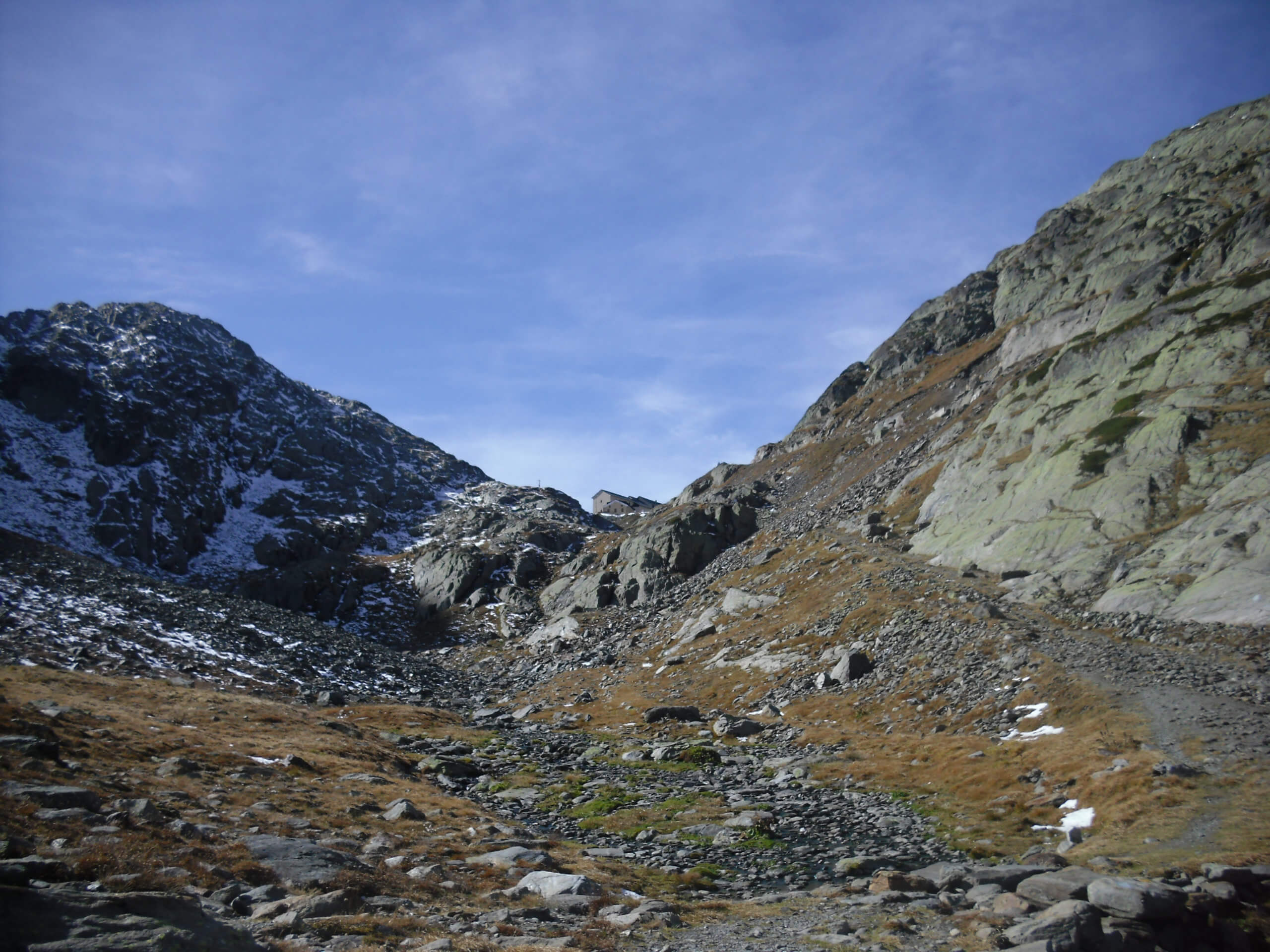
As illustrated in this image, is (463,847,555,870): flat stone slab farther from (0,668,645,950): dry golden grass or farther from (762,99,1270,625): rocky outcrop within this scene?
(762,99,1270,625): rocky outcrop

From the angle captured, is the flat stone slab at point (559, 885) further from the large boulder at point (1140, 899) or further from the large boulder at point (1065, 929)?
the large boulder at point (1140, 899)

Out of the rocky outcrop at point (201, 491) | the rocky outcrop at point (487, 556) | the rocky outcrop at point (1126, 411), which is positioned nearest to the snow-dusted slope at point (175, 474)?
the rocky outcrop at point (201, 491)

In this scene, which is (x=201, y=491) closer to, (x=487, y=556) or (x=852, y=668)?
(x=487, y=556)

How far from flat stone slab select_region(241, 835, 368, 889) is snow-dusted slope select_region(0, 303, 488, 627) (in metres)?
104

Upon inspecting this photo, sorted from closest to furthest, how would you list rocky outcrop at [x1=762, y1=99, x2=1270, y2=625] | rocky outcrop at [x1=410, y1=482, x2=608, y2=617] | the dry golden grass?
the dry golden grass → rocky outcrop at [x1=762, y1=99, x2=1270, y2=625] → rocky outcrop at [x1=410, y1=482, x2=608, y2=617]

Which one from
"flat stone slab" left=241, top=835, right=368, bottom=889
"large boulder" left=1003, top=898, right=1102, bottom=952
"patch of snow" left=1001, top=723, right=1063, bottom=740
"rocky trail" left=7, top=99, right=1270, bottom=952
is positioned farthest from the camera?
"patch of snow" left=1001, top=723, right=1063, bottom=740

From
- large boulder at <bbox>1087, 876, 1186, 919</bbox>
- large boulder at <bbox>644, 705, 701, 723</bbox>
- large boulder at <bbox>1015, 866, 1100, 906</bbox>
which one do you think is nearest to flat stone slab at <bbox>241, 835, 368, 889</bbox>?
large boulder at <bbox>1015, 866, 1100, 906</bbox>

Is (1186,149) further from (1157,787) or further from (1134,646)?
(1157,787)

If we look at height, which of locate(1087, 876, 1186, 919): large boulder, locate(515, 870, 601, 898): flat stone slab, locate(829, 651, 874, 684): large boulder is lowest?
locate(515, 870, 601, 898): flat stone slab

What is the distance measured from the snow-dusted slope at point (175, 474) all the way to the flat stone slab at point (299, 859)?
104 meters

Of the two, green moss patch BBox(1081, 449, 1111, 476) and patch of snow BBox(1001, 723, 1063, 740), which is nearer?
patch of snow BBox(1001, 723, 1063, 740)

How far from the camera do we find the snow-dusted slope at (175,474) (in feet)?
378

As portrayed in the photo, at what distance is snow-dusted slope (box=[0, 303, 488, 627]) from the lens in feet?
378

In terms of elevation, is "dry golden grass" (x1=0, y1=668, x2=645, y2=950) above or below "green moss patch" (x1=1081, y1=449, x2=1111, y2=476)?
below
